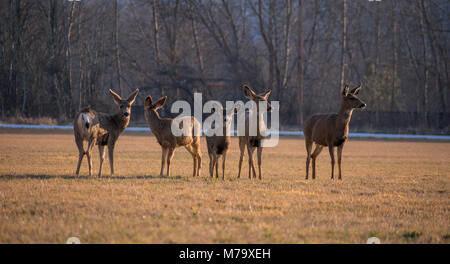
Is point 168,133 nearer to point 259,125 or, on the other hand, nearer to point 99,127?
point 99,127

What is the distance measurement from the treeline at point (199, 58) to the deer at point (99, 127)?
34.3m

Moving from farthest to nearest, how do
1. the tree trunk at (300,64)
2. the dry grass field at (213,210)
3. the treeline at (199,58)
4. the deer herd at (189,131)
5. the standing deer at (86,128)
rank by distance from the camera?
1. the treeline at (199,58)
2. the tree trunk at (300,64)
3. the deer herd at (189,131)
4. the standing deer at (86,128)
5. the dry grass field at (213,210)

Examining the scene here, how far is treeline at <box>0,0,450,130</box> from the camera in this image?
48.8 metres

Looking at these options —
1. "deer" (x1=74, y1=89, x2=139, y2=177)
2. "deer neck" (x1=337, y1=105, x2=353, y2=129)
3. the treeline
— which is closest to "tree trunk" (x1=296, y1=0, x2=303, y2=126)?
the treeline

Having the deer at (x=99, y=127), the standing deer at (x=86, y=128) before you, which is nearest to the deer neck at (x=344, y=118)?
the deer at (x=99, y=127)

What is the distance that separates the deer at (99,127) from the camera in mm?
12758

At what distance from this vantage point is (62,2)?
54.9 m

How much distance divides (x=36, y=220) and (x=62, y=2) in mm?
52597

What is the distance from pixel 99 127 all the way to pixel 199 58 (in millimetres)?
39447

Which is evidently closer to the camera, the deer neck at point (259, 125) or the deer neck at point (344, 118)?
the deer neck at point (259, 125)

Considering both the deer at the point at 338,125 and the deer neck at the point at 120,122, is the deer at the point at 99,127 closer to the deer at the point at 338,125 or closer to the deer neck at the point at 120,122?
the deer neck at the point at 120,122

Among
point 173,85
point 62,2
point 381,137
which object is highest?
point 62,2
